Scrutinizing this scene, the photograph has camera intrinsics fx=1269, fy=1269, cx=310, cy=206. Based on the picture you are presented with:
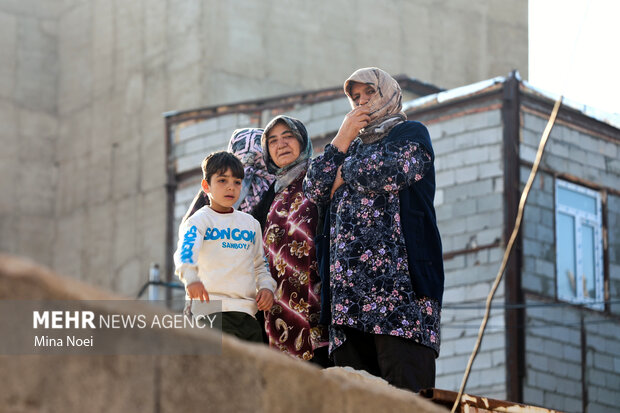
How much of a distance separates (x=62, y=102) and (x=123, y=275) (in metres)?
4.32

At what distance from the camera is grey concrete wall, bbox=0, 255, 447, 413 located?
91.0 inches

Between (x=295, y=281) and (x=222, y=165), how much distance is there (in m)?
0.57

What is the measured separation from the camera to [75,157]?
23047 mm

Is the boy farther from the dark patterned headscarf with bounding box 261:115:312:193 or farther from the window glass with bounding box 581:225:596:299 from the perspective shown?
the window glass with bounding box 581:225:596:299

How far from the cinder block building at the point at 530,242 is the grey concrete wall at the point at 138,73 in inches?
291

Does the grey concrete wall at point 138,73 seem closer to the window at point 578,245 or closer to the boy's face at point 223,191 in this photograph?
the window at point 578,245

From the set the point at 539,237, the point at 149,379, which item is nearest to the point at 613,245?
the point at 539,237

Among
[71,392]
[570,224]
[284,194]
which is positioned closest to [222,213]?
[284,194]

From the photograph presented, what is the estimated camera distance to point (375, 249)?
15.9ft

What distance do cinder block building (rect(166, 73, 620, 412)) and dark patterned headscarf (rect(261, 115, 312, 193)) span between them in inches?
288

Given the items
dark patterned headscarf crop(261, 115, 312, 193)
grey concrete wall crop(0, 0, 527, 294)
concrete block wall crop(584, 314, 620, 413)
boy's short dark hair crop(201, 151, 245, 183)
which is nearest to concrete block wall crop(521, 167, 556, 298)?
concrete block wall crop(584, 314, 620, 413)

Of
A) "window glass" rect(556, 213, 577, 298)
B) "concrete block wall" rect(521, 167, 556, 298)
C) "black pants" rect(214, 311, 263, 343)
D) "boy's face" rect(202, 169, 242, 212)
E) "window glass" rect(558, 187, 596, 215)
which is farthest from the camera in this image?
"window glass" rect(558, 187, 596, 215)

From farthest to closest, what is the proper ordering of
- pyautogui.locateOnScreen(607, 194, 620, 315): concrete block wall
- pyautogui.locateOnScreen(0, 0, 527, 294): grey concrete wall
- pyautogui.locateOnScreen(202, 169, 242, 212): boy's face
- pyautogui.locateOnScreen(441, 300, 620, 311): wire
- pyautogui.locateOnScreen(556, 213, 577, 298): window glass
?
pyautogui.locateOnScreen(0, 0, 527, 294): grey concrete wall
pyautogui.locateOnScreen(607, 194, 620, 315): concrete block wall
pyautogui.locateOnScreen(556, 213, 577, 298): window glass
pyautogui.locateOnScreen(441, 300, 620, 311): wire
pyautogui.locateOnScreen(202, 169, 242, 212): boy's face

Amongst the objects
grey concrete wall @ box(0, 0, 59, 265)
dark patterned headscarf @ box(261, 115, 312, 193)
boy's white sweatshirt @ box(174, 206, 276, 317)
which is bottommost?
boy's white sweatshirt @ box(174, 206, 276, 317)
